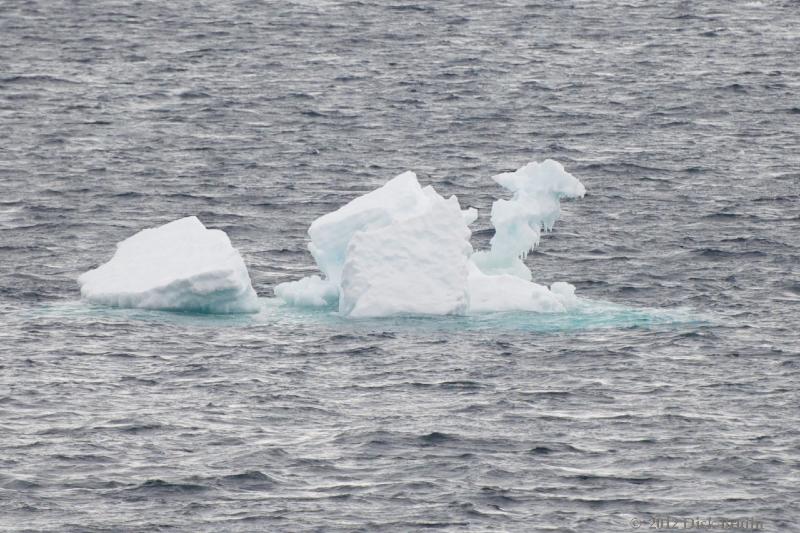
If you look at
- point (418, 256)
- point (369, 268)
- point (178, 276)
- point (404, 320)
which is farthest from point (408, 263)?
point (178, 276)

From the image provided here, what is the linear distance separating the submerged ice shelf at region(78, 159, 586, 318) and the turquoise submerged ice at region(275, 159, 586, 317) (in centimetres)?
2

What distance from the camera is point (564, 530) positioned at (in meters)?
28.4

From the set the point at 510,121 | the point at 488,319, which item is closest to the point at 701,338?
the point at 488,319

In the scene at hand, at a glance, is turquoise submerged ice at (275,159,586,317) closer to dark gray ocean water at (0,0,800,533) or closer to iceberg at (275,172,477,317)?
iceberg at (275,172,477,317)

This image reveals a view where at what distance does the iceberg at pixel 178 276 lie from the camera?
40.3 meters

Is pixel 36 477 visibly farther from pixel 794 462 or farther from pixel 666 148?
pixel 666 148

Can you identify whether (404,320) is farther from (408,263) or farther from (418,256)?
(418,256)

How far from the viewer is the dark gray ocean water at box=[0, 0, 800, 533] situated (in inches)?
1198

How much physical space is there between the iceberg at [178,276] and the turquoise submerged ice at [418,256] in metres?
1.94

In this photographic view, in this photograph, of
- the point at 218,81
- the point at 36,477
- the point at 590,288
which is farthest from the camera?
the point at 218,81

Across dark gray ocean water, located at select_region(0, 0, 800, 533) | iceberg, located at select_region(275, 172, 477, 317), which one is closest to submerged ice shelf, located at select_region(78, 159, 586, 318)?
iceberg, located at select_region(275, 172, 477, 317)

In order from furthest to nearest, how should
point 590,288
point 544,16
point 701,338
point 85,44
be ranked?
point 544,16, point 85,44, point 590,288, point 701,338

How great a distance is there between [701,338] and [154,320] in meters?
11.3

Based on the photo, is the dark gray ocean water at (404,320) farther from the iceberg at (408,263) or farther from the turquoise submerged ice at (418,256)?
the turquoise submerged ice at (418,256)
